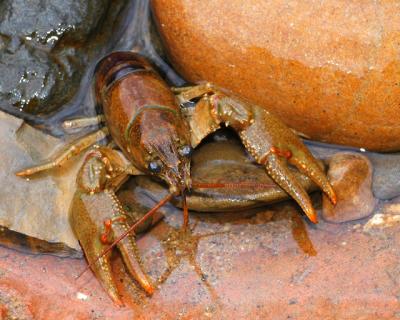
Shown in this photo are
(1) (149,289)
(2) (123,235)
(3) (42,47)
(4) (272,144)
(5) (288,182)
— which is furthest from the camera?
(3) (42,47)

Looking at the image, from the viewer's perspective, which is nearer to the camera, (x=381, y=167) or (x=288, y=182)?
(x=288, y=182)

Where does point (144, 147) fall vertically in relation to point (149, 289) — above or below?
above

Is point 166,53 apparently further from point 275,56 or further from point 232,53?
point 275,56

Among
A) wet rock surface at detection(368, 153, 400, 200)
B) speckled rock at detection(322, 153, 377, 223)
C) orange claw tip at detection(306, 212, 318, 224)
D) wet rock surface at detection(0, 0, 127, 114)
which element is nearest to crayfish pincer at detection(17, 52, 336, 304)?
orange claw tip at detection(306, 212, 318, 224)

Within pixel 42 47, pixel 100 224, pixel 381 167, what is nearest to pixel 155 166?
pixel 100 224

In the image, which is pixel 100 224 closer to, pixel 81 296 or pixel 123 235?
pixel 123 235

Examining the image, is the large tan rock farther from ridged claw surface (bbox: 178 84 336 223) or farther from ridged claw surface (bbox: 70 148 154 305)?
ridged claw surface (bbox: 70 148 154 305)
